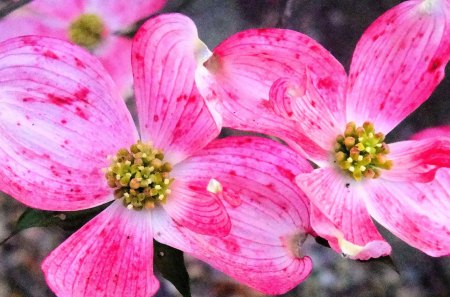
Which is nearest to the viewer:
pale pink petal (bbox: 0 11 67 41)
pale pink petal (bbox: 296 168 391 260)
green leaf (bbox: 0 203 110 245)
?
pale pink petal (bbox: 296 168 391 260)

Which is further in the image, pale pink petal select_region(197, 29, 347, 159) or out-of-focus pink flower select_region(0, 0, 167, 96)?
out-of-focus pink flower select_region(0, 0, 167, 96)

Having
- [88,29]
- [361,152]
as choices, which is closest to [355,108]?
[361,152]

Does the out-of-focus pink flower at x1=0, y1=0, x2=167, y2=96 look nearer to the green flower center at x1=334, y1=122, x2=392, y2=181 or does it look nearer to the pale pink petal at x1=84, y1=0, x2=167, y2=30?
the pale pink petal at x1=84, y1=0, x2=167, y2=30

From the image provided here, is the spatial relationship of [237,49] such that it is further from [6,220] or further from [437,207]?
[6,220]

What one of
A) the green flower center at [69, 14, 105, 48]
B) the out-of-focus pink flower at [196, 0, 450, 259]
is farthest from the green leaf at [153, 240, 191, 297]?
the green flower center at [69, 14, 105, 48]

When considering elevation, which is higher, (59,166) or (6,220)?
(59,166)

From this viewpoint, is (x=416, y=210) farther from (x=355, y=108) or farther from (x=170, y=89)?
(x=170, y=89)

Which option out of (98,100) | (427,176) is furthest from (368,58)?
(98,100)
